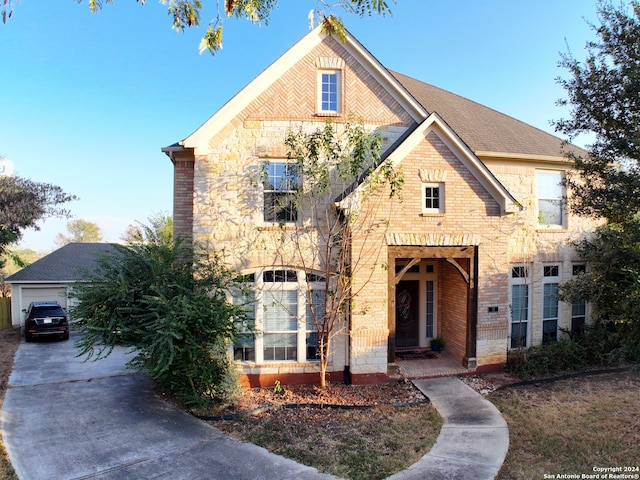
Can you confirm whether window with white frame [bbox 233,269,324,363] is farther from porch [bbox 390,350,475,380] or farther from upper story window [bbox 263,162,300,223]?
porch [bbox 390,350,475,380]

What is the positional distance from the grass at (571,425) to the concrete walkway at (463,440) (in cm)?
20

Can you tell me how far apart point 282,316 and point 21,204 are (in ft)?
54.9

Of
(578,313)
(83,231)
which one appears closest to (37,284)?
(578,313)

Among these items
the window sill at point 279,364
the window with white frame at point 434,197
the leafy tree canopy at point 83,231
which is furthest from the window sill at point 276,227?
the leafy tree canopy at point 83,231

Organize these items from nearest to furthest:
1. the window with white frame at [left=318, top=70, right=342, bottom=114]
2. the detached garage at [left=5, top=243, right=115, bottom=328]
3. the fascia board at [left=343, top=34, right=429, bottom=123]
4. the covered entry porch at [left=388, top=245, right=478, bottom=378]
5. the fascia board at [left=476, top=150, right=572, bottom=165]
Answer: the covered entry porch at [left=388, top=245, right=478, bottom=378]
the fascia board at [left=343, top=34, right=429, bottom=123]
the window with white frame at [left=318, top=70, right=342, bottom=114]
the fascia board at [left=476, top=150, right=572, bottom=165]
the detached garage at [left=5, top=243, right=115, bottom=328]

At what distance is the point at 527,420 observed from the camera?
25.0 ft

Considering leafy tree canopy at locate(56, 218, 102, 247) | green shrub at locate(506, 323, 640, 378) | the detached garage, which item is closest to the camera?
green shrub at locate(506, 323, 640, 378)

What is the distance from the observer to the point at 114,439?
688cm

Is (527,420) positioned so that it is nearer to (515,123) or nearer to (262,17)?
(262,17)

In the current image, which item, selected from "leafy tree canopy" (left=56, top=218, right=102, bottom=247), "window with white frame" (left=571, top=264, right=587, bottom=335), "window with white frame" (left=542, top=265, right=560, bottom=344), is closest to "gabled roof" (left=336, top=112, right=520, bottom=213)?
"window with white frame" (left=542, top=265, right=560, bottom=344)

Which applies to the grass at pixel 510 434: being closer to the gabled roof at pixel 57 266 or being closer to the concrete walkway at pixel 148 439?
the concrete walkway at pixel 148 439

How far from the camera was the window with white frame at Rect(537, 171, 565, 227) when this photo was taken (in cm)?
1211

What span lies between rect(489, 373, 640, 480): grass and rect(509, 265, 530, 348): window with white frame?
1829 mm

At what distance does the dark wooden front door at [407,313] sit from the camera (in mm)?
12539
